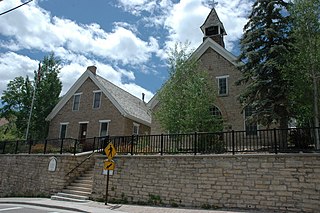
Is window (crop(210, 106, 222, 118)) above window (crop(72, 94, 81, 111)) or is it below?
below

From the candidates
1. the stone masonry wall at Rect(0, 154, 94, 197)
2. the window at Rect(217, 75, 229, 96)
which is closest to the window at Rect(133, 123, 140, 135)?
the stone masonry wall at Rect(0, 154, 94, 197)

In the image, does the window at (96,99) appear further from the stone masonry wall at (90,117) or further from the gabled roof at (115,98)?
the gabled roof at (115,98)

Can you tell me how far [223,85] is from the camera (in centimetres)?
1962

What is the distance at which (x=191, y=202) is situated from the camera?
10.7 meters

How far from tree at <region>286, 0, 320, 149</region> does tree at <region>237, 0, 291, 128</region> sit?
886 millimetres

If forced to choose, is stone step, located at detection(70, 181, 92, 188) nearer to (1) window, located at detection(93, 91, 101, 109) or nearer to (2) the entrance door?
(2) the entrance door

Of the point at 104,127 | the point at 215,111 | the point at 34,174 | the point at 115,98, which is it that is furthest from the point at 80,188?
the point at 115,98

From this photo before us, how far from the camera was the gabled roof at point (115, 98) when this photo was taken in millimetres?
23250

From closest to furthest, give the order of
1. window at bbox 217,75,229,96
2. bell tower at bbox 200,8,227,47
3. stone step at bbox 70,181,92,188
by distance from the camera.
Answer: stone step at bbox 70,181,92,188
window at bbox 217,75,229,96
bell tower at bbox 200,8,227,47

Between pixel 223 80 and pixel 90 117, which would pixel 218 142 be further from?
pixel 90 117

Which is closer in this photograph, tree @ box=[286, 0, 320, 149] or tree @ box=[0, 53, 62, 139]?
tree @ box=[286, 0, 320, 149]

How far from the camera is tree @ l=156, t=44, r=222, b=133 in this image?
16.0m

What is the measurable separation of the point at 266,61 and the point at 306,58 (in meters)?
2.62

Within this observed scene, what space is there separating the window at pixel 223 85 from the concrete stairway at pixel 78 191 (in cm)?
1081
